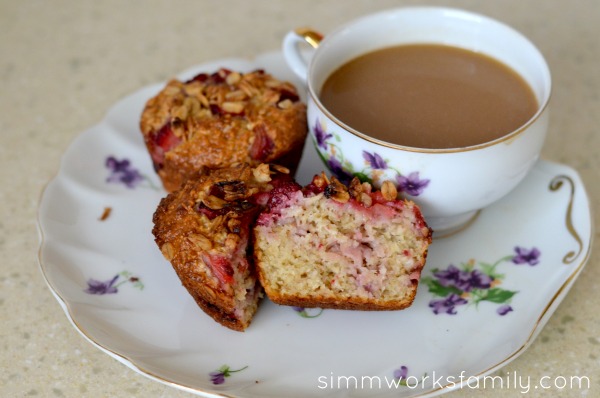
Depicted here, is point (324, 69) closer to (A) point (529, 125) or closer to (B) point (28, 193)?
(A) point (529, 125)

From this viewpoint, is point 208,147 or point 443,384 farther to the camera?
point 208,147

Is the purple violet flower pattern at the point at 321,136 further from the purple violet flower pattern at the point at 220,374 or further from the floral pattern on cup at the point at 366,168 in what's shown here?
the purple violet flower pattern at the point at 220,374

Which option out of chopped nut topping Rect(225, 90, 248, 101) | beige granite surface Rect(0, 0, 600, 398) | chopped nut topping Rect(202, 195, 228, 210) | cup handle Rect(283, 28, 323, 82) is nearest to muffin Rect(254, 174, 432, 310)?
chopped nut topping Rect(202, 195, 228, 210)

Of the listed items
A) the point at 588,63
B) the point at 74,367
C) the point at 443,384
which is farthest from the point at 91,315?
the point at 588,63

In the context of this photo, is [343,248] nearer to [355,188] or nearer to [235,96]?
[355,188]

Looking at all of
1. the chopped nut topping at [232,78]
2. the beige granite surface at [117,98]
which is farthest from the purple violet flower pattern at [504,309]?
the chopped nut topping at [232,78]

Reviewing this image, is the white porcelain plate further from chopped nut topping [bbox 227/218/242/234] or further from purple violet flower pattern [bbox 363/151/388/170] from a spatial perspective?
purple violet flower pattern [bbox 363/151/388/170]
